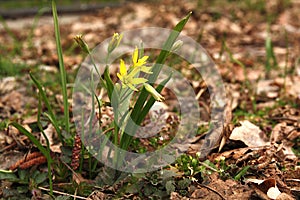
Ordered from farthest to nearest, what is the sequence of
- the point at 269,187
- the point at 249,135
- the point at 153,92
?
1. the point at 249,135
2. the point at 269,187
3. the point at 153,92

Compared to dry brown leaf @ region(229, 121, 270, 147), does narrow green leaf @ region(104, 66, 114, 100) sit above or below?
above

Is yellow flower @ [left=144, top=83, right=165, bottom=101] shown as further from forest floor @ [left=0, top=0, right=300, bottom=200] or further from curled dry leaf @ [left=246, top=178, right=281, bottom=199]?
curled dry leaf @ [left=246, top=178, right=281, bottom=199]

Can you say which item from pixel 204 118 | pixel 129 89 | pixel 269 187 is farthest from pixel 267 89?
pixel 129 89

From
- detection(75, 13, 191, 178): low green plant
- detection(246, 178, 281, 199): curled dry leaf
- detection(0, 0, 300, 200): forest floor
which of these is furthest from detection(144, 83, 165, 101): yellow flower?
detection(246, 178, 281, 199): curled dry leaf

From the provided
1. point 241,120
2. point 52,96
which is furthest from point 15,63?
point 241,120

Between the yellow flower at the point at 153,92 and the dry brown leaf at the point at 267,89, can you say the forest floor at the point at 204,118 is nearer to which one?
the dry brown leaf at the point at 267,89

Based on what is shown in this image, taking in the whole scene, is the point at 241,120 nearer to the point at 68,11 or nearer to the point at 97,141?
the point at 97,141

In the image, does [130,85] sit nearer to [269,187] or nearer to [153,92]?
[153,92]

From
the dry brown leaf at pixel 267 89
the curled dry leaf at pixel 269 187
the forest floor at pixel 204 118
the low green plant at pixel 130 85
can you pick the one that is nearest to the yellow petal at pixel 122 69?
the low green plant at pixel 130 85

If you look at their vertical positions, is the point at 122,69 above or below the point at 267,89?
above
